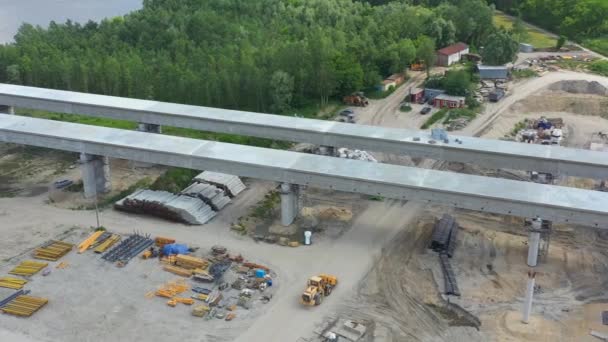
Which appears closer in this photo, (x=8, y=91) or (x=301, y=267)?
(x=301, y=267)

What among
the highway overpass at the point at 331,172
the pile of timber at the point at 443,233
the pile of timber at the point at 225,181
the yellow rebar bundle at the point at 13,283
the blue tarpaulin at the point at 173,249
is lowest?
the yellow rebar bundle at the point at 13,283

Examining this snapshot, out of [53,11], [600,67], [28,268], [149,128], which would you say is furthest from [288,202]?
[53,11]

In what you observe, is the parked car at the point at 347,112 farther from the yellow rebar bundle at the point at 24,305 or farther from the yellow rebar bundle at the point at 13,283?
the yellow rebar bundle at the point at 24,305

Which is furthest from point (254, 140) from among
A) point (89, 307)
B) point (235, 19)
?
point (235, 19)

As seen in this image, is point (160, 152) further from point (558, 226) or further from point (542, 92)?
point (542, 92)

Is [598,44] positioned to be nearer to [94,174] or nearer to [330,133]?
[330,133]

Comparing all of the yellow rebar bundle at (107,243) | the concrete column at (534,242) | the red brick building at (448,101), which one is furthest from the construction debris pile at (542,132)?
the yellow rebar bundle at (107,243)
